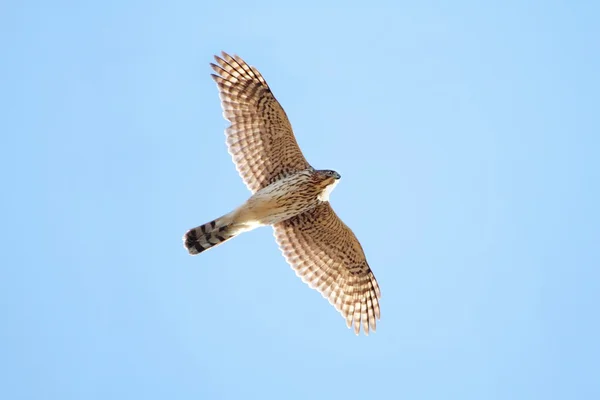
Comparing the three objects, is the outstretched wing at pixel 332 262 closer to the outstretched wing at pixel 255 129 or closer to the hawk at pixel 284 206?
the hawk at pixel 284 206

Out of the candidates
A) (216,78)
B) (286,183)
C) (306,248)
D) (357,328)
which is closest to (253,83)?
(216,78)

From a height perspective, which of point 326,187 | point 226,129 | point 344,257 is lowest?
point 344,257

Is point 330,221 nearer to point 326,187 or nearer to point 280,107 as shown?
point 326,187

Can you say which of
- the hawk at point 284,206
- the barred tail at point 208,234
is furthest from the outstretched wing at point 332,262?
the barred tail at point 208,234

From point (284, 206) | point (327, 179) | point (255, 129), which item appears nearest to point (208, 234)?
point (284, 206)

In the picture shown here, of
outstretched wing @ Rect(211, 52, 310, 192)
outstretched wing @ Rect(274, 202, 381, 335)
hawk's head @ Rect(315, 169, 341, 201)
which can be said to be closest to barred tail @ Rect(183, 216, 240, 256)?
outstretched wing @ Rect(211, 52, 310, 192)

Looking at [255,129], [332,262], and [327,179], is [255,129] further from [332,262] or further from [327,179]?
[332,262]
